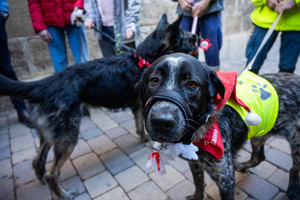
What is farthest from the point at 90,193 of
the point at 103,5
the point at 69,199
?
the point at 103,5

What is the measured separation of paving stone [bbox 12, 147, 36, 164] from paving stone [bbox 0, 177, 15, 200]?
0.35 meters

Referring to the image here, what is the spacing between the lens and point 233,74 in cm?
162

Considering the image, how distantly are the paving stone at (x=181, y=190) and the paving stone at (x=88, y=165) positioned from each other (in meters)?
1.00

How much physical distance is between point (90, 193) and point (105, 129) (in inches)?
52.9

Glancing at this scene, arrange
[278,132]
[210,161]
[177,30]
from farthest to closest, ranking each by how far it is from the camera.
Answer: [177,30] < [278,132] < [210,161]

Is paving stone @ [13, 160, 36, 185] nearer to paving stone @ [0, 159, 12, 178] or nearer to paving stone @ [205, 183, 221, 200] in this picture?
paving stone @ [0, 159, 12, 178]

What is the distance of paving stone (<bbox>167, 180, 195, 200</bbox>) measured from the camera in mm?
2172

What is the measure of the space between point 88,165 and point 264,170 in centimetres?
234

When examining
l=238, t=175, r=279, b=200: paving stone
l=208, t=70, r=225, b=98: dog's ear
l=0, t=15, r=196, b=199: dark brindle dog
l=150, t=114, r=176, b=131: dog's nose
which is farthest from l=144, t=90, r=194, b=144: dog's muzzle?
l=238, t=175, r=279, b=200: paving stone

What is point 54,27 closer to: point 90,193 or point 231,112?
point 90,193

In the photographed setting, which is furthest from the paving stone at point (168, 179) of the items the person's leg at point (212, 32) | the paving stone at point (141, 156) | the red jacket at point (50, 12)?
the red jacket at point (50, 12)

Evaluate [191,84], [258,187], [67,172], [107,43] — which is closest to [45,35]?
[107,43]

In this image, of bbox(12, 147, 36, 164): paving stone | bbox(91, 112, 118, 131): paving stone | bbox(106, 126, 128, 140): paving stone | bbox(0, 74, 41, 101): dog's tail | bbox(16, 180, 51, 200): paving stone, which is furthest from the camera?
bbox(91, 112, 118, 131): paving stone

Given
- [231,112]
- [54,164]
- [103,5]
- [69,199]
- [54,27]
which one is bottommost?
[69,199]
